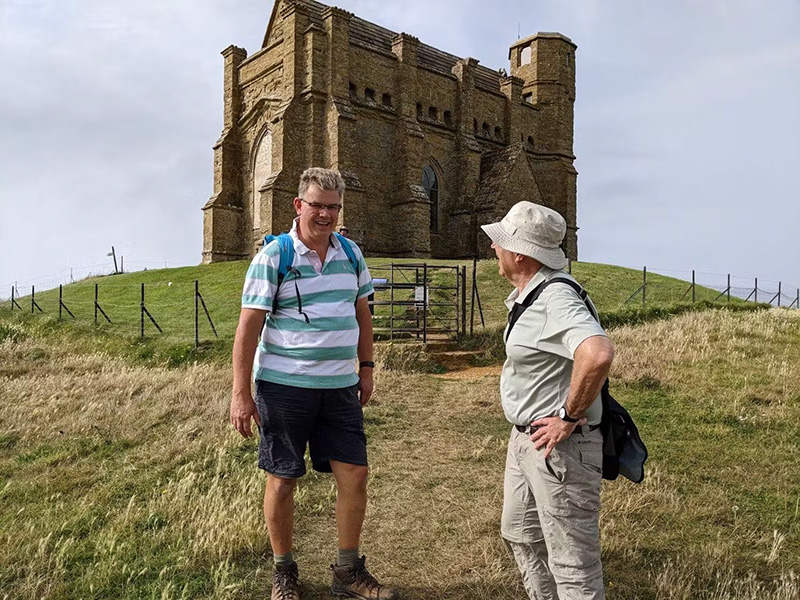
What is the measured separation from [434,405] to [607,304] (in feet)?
39.4

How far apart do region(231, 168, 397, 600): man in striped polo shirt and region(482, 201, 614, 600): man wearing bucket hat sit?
1.02 m

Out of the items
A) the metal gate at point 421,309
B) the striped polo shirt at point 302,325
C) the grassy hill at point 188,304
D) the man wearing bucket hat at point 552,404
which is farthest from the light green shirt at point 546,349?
the grassy hill at point 188,304

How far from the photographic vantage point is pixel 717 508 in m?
4.57

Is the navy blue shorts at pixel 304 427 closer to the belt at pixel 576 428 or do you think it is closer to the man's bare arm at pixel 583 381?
the belt at pixel 576 428

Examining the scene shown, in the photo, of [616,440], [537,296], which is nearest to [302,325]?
[537,296]

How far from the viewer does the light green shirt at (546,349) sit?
2350 millimetres

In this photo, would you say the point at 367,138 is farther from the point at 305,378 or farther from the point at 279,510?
the point at 279,510

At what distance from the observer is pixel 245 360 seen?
323 cm

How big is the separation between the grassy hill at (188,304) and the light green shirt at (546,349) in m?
10.5

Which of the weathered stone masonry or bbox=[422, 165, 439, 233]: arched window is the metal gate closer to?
the weathered stone masonry

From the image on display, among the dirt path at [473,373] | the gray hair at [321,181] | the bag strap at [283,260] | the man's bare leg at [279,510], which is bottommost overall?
the dirt path at [473,373]

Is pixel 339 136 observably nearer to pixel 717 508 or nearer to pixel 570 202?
pixel 570 202

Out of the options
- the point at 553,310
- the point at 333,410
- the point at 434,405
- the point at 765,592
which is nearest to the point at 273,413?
the point at 333,410

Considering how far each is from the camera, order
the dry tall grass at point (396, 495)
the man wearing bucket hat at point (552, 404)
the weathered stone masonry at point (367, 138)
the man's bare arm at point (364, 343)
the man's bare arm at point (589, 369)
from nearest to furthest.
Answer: the man's bare arm at point (589, 369) < the man wearing bucket hat at point (552, 404) < the dry tall grass at point (396, 495) < the man's bare arm at point (364, 343) < the weathered stone masonry at point (367, 138)
